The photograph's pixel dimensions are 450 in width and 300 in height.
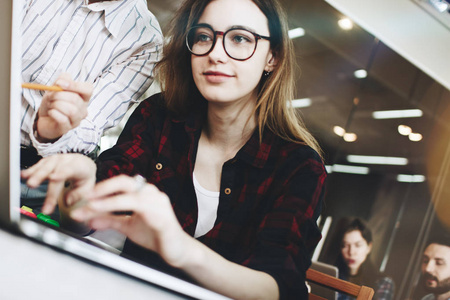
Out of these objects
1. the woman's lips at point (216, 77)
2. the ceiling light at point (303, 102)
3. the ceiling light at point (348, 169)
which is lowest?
the ceiling light at point (348, 169)

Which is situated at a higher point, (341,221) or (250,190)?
(250,190)

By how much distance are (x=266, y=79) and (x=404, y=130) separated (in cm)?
284

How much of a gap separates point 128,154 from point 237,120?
0.24 metres

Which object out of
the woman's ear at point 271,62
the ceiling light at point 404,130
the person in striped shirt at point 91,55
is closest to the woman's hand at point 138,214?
the person in striped shirt at point 91,55

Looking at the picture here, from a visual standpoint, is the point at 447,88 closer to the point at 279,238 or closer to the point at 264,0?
the point at 264,0

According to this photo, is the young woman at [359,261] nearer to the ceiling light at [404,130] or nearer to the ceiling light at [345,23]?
the ceiling light at [404,130]

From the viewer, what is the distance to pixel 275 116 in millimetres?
785

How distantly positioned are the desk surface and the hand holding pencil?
9.1 inches

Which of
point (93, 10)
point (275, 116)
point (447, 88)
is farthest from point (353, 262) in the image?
point (93, 10)

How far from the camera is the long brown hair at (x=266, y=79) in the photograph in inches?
30.0

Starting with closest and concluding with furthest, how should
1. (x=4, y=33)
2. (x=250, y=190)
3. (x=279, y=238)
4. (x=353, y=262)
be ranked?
(x=4, y=33) < (x=279, y=238) < (x=250, y=190) < (x=353, y=262)

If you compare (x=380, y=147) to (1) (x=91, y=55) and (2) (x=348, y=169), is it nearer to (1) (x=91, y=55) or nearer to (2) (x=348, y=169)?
(2) (x=348, y=169)

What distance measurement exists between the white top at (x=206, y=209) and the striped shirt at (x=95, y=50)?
0.80 ft

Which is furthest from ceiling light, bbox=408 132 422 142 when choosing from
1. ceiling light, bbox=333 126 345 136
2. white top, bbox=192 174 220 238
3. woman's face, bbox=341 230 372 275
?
white top, bbox=192 174 220 238
